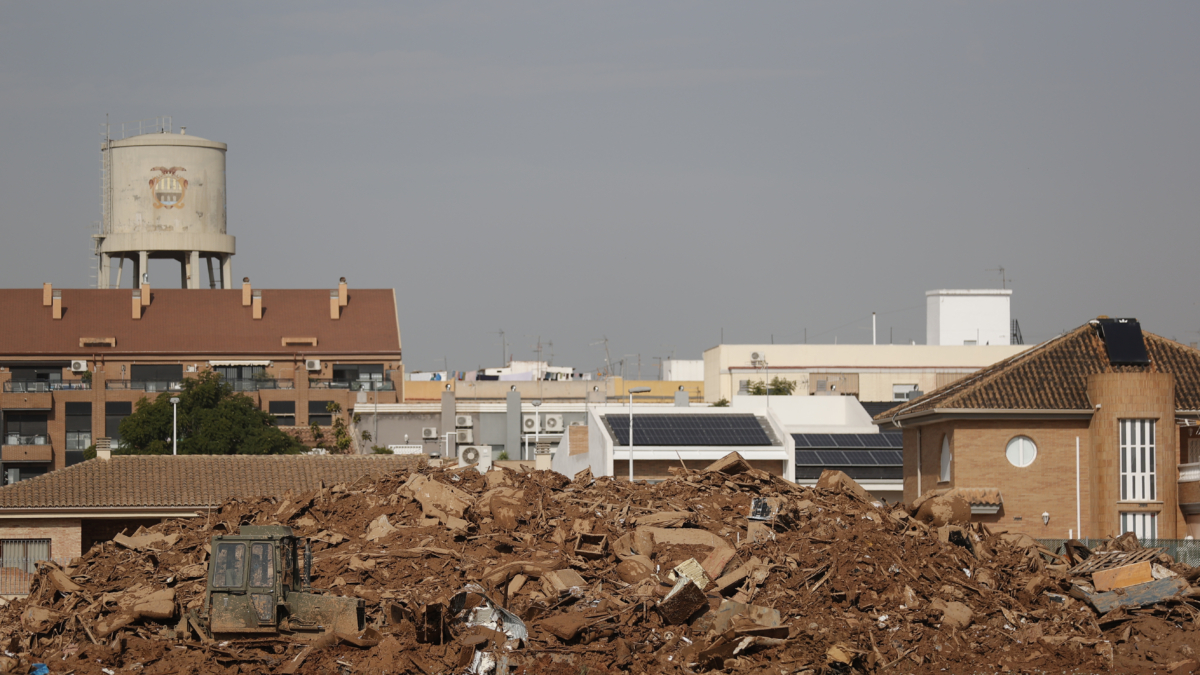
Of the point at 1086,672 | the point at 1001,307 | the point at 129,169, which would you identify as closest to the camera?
the point at 1086,672

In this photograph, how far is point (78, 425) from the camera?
102 metres

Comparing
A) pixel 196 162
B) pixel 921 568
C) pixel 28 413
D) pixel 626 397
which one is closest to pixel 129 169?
pixel 196 162

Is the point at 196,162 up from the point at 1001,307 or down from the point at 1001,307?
up

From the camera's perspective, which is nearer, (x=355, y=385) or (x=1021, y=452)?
(x=1021, y=452)

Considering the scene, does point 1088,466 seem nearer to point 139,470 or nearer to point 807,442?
point 807,442

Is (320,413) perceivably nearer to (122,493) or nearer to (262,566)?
(122,493)

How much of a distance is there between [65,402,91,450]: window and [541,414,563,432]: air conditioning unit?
99.6 ft

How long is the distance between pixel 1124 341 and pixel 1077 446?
4.28 metres

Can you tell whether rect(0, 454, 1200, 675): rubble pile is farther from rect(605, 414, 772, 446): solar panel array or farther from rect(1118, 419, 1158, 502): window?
rect(605, 414, 772, 446): solar panel array

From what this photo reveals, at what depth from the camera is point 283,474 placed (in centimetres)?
4972

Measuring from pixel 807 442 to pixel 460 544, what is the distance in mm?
37784

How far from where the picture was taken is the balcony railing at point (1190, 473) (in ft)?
140

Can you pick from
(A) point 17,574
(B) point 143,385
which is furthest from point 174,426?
(B) point 143,385

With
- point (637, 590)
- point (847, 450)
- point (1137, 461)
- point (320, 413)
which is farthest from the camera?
point (320, 413)
